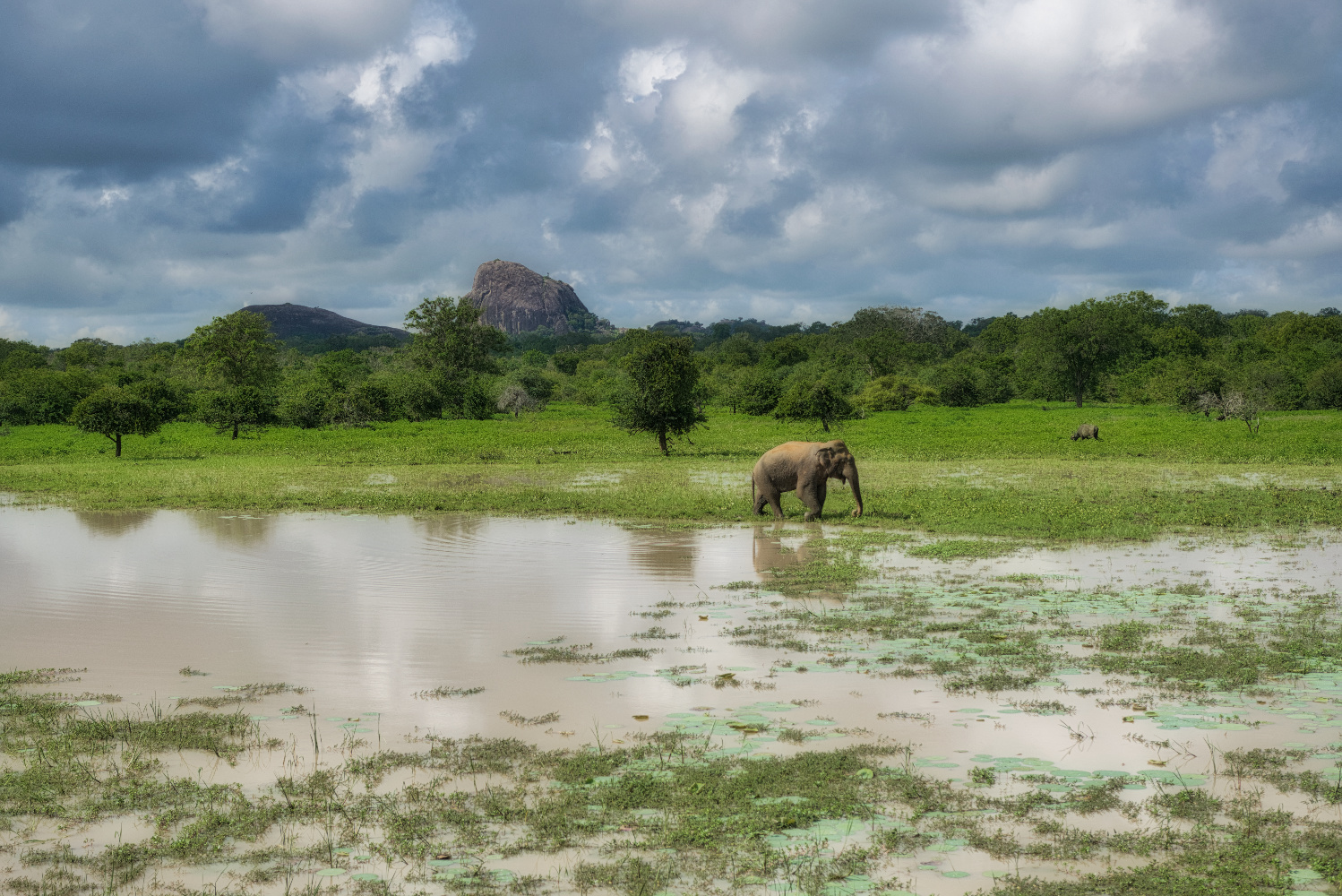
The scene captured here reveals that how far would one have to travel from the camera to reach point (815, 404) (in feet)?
170

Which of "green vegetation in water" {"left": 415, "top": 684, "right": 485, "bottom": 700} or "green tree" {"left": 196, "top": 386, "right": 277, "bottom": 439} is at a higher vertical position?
"green tree" {"left": 196, "top": 386, "right": 277, "bottom": 439}

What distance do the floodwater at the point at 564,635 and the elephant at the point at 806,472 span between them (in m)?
1.37

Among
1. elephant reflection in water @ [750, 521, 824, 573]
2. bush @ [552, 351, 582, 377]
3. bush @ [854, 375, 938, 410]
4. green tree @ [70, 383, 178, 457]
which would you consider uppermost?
bush @ [552, 351, 582, 377]

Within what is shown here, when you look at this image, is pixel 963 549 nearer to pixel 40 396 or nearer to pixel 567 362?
pixel 40 396

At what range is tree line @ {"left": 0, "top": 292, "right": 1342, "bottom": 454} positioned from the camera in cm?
4009

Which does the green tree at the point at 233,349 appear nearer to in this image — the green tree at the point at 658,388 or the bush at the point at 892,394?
the green tree at the point at 658,388

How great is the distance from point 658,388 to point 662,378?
39 cm

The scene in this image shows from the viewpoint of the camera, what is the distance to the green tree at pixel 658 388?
3644cm

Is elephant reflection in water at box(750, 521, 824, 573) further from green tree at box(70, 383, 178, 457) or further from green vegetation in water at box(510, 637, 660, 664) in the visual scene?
green tree at box(70, 383, 178, 457)

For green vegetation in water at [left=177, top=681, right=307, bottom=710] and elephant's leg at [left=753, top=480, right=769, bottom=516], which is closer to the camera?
green vegetation in water at [left=177, top=681, right=307, bottom=710]

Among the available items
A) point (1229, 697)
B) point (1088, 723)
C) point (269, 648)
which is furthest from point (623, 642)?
point (1229, 697)

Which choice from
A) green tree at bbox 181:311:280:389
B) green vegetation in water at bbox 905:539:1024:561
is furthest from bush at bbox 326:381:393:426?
green vegetation in water at bbox 905:539:1024:561

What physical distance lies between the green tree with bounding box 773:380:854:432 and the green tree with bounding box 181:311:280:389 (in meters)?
34.9

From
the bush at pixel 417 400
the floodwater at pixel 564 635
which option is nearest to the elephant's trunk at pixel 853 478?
the floodwater at pixel 564 635
